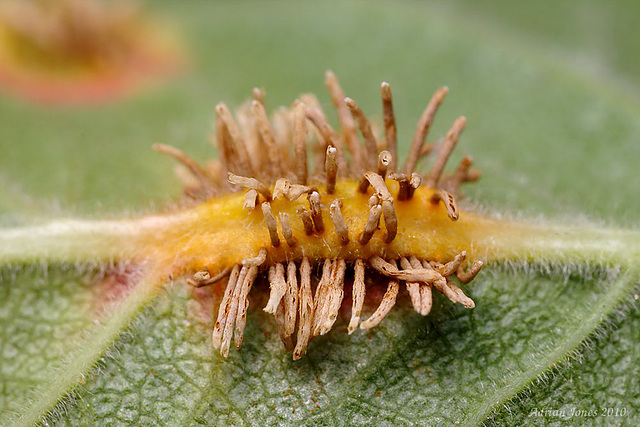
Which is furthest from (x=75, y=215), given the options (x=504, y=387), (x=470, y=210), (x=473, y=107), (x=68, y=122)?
(x=473, y=107)

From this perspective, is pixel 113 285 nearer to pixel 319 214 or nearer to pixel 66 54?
pixel 319 214

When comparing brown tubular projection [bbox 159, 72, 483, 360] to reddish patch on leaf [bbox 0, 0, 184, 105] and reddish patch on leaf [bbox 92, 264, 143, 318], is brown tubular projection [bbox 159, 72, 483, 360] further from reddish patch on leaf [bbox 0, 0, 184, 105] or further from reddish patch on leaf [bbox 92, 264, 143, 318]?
reddish patch on leaf [bbox 0, 0, 184, 105]

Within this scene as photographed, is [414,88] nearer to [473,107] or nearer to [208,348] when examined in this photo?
[473,107]

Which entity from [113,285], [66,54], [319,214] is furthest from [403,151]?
[66,54]

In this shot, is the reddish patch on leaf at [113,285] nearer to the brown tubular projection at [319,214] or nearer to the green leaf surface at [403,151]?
the green leaf surface at [403,151]

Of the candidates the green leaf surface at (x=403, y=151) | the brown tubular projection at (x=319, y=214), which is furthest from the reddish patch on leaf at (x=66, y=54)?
the brown tubular projection at (x=319, y=214)
